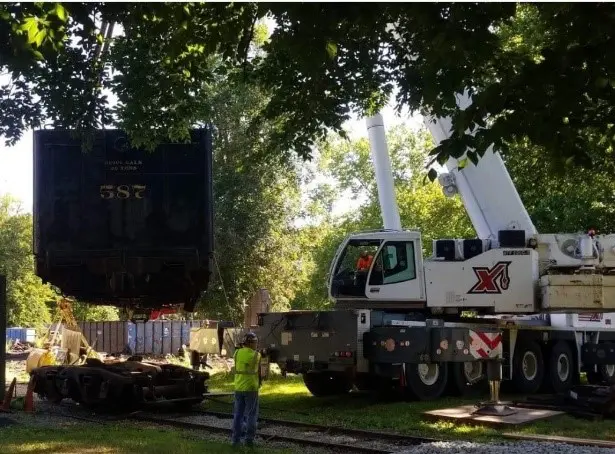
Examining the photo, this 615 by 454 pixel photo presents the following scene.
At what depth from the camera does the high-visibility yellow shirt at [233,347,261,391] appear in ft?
34.6

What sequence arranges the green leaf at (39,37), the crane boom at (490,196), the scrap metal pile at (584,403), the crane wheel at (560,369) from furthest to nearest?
the crane wheel at (560,369), the crane boom at (490,196), the scrap metal pile at (584,403), the green leaf at (39,37)

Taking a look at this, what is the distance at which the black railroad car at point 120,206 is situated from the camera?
1123cm

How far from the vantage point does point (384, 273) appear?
625 inches

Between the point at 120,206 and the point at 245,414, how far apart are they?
339 centimetres

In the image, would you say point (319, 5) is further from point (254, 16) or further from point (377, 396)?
point (377, 396)

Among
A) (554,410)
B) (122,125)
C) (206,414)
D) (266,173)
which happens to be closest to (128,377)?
(206,414)

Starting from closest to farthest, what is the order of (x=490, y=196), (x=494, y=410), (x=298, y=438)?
(x=298, y=438), (x=494, y=410), (x=490, y=196)

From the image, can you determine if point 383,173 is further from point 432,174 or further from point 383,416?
point 432,174

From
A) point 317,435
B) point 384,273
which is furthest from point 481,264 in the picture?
point 317,435

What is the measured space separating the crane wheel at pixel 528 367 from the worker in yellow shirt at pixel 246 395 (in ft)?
26.7

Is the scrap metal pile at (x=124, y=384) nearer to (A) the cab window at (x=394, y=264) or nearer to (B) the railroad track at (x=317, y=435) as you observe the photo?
(B) the railroad track at (x=317, y=435)

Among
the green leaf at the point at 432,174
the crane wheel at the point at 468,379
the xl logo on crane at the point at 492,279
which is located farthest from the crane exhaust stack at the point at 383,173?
the green leaf at the point at 432,174

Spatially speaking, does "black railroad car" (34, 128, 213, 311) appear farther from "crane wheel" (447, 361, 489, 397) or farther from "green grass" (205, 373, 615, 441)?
"crane wheel" (447, 361, 489, 397)

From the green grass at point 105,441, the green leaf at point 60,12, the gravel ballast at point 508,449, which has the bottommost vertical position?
the green grass at point 105,441
